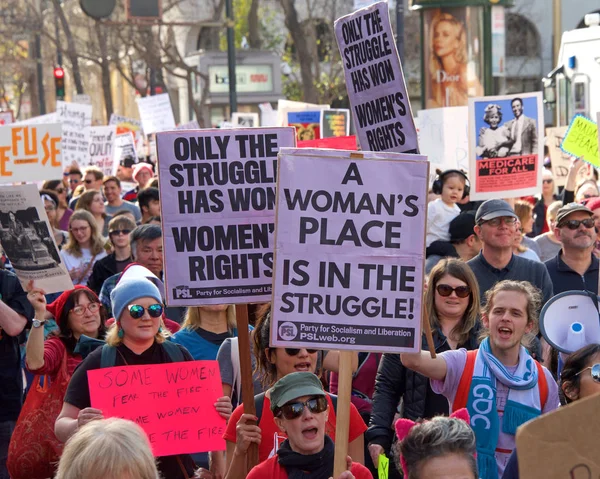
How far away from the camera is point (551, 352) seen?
18.5 ft

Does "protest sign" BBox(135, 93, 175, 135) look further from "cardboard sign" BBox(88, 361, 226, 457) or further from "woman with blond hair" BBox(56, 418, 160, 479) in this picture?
"woman with blond hair" BBox(56, 418, 160, 479)

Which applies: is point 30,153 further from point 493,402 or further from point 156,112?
point 156,112

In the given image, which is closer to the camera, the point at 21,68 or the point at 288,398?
the point at 288,398

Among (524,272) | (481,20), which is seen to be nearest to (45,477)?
(524,272)

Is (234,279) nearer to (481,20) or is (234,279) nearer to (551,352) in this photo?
(551,352)

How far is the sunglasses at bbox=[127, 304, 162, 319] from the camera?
16.8 feet

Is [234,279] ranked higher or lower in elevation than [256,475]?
higher

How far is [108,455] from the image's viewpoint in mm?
3430

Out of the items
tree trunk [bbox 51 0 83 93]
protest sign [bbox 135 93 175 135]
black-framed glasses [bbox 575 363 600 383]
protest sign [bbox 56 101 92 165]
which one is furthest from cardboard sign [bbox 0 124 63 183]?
tree trunk [bbox 51 0 83 93]

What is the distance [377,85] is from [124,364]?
168 cm

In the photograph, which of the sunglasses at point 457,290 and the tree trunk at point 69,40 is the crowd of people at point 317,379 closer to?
the sunglasses at point 457,290

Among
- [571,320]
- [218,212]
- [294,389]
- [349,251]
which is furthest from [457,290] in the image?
[294,389]

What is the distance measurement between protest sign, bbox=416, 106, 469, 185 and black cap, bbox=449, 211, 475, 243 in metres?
4.81

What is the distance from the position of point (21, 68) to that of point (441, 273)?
42.2 meters
